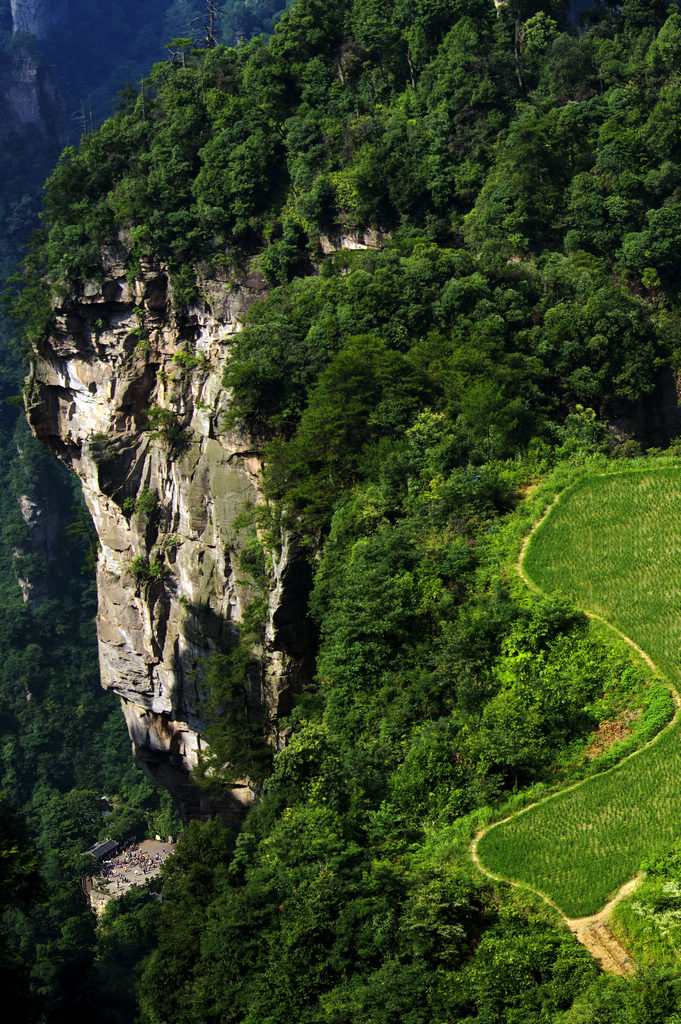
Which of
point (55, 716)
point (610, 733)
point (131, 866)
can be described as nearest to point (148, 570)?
point (610, 733)

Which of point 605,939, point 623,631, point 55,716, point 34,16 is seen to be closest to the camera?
point 605,939

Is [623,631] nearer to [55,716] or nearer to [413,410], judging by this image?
[413,410]

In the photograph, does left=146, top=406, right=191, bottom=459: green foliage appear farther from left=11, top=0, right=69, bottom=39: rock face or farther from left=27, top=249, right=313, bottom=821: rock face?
left=11, top=0, right=69, bottom=39: rock face

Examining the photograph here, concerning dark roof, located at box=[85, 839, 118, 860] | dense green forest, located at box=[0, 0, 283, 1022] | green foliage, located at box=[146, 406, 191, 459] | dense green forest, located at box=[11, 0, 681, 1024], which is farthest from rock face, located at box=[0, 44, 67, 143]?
green foliage, located at box=[146, 406, 191, 459]

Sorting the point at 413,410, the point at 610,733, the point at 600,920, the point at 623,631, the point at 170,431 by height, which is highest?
the point at 170,431

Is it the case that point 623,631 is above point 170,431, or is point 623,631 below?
below

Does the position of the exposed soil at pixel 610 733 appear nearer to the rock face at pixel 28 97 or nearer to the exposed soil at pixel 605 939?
the exposed soil at pixel 605 939

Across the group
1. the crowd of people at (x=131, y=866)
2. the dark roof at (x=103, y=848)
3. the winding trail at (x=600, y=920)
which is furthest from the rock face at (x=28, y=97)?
the winding trail at (x=600, y=920)
